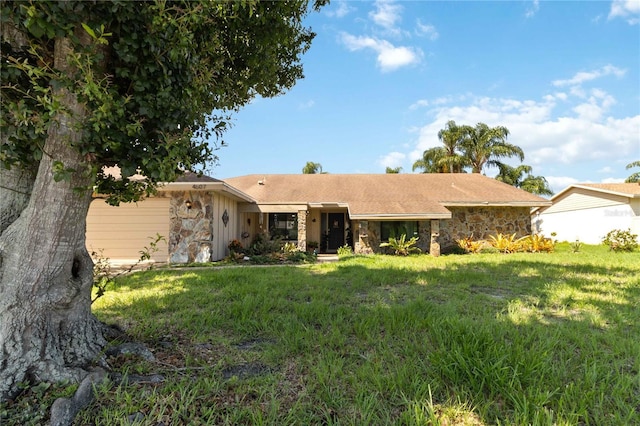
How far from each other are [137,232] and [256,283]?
23.5 ft

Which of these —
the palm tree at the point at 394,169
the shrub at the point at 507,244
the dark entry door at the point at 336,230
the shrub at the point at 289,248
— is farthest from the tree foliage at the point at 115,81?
the palm tree at the point at 394,169

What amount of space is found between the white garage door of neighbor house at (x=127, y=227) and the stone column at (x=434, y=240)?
1088 centimetres

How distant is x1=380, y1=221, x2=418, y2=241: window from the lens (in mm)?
14812

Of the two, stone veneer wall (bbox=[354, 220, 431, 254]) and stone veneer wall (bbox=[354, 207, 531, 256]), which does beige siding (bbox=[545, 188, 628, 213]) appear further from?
stone veneer wall (bbox=[354, 220, 431, 254])

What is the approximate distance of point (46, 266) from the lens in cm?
246

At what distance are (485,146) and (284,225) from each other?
748 inches

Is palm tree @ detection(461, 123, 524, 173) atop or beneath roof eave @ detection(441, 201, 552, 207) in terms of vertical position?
atop

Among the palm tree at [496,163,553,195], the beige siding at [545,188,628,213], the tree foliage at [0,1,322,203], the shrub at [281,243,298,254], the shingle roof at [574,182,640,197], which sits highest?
the palm tree at [496,163,553,195]

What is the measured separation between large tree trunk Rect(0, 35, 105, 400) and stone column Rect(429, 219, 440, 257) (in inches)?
514

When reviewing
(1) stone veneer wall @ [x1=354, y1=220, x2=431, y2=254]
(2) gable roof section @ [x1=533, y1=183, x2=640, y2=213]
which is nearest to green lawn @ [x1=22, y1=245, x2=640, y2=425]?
(1) stone veneer wall @ [x1=354, y1=220, x2=431, y2=254]

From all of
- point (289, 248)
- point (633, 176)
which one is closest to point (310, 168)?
point (289, 248)

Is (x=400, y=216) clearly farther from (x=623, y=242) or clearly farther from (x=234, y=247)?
(x=623, y=242)

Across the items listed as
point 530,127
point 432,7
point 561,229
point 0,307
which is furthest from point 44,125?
point 530,127

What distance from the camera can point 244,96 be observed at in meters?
4.41
